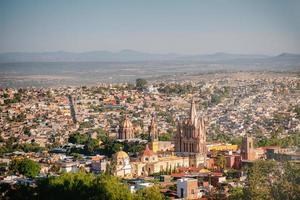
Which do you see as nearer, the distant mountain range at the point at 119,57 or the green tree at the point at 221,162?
the green tree at the point at 221,162

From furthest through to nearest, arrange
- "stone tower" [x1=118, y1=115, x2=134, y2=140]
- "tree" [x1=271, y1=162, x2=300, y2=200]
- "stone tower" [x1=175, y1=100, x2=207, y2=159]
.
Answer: "stone tower" [x1=118, y1=115, x2=134, y2=140], "stone tower" [x1=175, y1=100, x2=207, y2=159], "tree" [x1=271, y1=162, x2=300, y2=200]

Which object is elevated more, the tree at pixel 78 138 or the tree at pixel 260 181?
the tree at pixel 260 181

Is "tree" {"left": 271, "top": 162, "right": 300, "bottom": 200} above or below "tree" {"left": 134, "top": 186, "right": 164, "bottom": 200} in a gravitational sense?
above

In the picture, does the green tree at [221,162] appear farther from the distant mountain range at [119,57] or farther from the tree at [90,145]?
the distant mountain range at [119,57]

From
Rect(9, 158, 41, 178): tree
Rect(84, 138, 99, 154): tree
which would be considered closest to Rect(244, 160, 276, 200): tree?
Rect(9, 158, 41, 178): tree

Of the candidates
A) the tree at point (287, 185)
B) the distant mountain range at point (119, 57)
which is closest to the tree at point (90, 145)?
the tree at point (287, 185)

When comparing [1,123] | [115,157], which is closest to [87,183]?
[115,157]

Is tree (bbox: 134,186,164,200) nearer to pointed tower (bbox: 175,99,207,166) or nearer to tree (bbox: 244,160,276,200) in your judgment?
tree (bbox: 244,160,276,200)

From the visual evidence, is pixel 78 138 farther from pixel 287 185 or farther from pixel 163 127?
pixel 287 185
